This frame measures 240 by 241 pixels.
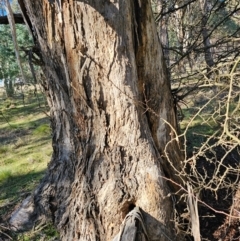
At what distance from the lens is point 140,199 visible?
3.08 metres

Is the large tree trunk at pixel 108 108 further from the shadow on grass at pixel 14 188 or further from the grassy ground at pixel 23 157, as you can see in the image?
the shadow on grass at pixel 14 188

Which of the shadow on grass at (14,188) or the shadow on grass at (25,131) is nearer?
the shadow on grass at (14,188)

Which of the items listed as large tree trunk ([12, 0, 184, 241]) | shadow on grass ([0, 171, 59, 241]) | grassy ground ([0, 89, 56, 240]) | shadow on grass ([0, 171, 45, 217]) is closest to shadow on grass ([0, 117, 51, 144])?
grassy ground ([0, 89, 56, 240])

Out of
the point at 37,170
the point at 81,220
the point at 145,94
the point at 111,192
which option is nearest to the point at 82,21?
the point at 145,94

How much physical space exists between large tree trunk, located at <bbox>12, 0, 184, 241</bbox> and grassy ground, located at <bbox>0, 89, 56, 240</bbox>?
591 millimetres

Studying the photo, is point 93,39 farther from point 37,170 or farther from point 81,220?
point 37,170

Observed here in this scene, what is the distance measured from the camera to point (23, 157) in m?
7.57

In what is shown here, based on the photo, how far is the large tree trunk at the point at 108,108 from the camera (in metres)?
2.84

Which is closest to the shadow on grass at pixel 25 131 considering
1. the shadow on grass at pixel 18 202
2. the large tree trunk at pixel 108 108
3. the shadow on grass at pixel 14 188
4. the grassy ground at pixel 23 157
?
the grassy ground at pixel 23 157

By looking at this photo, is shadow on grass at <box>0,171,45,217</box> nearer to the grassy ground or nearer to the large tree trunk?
the grassy ground

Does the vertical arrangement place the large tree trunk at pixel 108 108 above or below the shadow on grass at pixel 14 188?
above

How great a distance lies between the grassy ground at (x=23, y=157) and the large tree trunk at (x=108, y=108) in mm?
591

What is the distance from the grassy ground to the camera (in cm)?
491

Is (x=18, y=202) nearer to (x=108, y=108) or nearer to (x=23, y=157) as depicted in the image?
(x=23, y=157)
